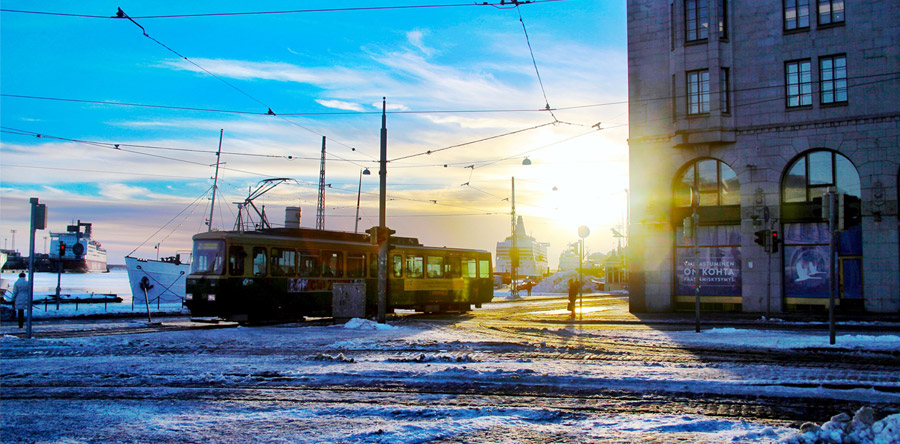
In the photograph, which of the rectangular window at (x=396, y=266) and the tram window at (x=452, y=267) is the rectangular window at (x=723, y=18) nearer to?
the tram window at (x=452, y=267)

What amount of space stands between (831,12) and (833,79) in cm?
262

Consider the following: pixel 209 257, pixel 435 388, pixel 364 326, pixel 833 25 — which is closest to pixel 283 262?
pixel 209 257

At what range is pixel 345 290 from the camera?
24.5m

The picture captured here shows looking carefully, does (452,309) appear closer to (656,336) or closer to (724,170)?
(724,170)

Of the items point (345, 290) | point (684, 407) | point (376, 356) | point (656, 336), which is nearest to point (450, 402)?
point (684, 407)

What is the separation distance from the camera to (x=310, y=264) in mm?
25266

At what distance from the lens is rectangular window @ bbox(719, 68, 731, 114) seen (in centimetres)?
2800

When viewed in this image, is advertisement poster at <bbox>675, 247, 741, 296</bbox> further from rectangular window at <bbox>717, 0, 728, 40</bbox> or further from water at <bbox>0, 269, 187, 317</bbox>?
water at <bbox>0, 269, 187, 317</bbox>

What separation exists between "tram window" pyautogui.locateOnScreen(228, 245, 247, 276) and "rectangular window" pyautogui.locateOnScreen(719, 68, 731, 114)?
1944 centimetres

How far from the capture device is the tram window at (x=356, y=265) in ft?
88.7

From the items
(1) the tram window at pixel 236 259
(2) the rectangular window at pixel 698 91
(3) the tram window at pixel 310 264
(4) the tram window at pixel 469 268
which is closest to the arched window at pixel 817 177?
(2) the rectangular window at pixel 698 91

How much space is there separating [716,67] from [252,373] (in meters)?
23.8

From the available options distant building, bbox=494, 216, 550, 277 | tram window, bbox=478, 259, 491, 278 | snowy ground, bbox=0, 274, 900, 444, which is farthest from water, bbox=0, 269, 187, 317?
distant building, bbox=494, 216, 550, 277

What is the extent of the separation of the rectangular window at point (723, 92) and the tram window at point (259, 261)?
1881cm
